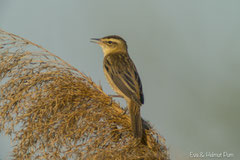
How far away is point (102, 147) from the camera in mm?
3033

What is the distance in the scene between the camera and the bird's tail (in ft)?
10.0

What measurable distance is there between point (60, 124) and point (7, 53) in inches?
38.8

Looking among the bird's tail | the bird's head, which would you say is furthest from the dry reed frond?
the bird's head

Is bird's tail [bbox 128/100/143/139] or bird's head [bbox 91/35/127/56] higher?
bird's head [bbox 91/35/127/56]

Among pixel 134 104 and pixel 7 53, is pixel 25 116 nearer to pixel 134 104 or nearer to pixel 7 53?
pixel 7 53

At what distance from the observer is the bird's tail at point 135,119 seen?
3.06 m

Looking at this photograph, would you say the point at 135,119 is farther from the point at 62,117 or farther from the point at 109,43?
the point at 109,43

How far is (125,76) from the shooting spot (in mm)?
4574

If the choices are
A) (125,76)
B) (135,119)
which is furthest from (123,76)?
(135,119)

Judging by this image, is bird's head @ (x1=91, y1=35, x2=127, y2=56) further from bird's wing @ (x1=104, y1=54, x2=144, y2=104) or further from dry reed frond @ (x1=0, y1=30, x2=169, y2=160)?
dry reed frond @ (x1=0, y1=30, x2=169, y2=160)

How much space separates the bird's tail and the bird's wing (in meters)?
0.09

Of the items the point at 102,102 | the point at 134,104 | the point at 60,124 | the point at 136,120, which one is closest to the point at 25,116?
the point at 60,124

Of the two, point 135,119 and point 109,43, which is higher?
point 109,43

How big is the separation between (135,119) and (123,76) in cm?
126
